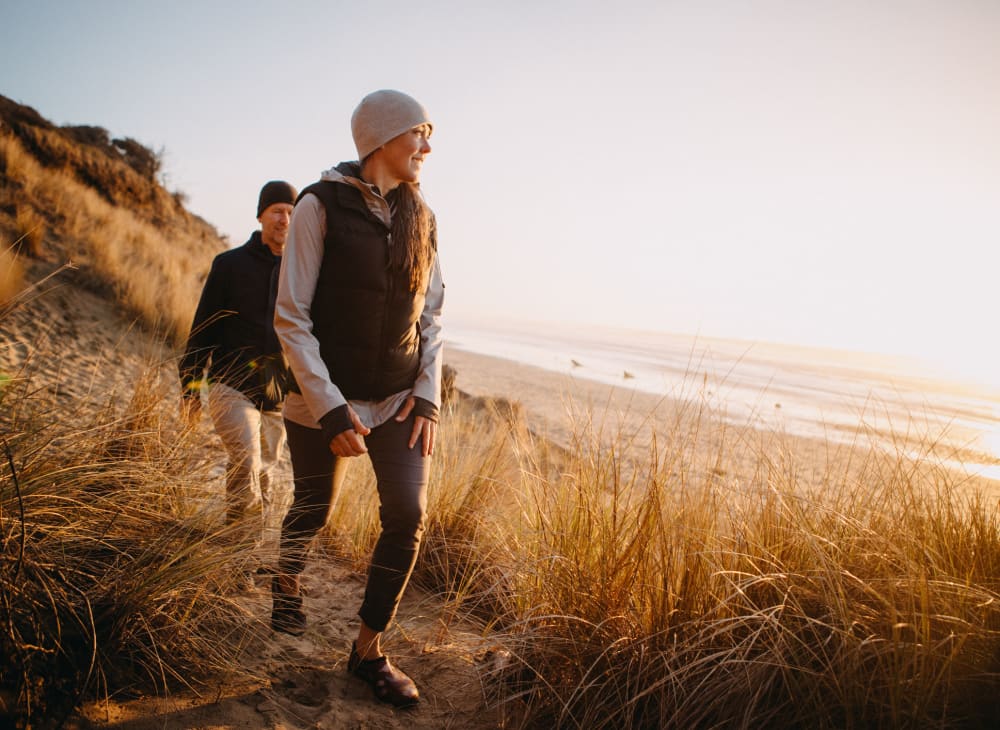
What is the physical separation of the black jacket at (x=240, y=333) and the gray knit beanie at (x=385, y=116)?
1.39 metres

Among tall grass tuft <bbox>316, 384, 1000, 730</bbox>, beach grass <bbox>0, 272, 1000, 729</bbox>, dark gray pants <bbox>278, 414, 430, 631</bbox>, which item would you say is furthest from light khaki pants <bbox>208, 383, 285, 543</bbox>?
tall grass tuft <bbox>316, 384, 1000, 730</bbox>

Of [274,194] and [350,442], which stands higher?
[274,194]

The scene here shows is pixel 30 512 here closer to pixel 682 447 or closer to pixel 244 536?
pixel 244 536

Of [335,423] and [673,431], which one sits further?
[673,431]


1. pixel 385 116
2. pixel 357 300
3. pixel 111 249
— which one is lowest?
pixel 357 300

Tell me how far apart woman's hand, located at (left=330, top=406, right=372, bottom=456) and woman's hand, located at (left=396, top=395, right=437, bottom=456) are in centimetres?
20

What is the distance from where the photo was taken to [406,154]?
7.15 feet

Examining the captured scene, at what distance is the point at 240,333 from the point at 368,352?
149 centimetres

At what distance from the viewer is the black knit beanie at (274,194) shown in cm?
340

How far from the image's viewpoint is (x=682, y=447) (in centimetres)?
220

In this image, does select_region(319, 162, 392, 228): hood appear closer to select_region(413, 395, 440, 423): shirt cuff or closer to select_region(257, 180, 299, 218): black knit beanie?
select_region(413, 395, 440, 423): shirt cuff

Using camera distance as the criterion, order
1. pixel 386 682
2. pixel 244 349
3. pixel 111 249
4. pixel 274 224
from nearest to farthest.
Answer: pixel 386 682, pixel 244 349, pixel 274 224, pixel 111 249

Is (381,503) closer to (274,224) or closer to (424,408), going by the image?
(424,408)

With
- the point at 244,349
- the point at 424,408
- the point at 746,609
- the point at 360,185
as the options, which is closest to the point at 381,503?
the point at 424,408
